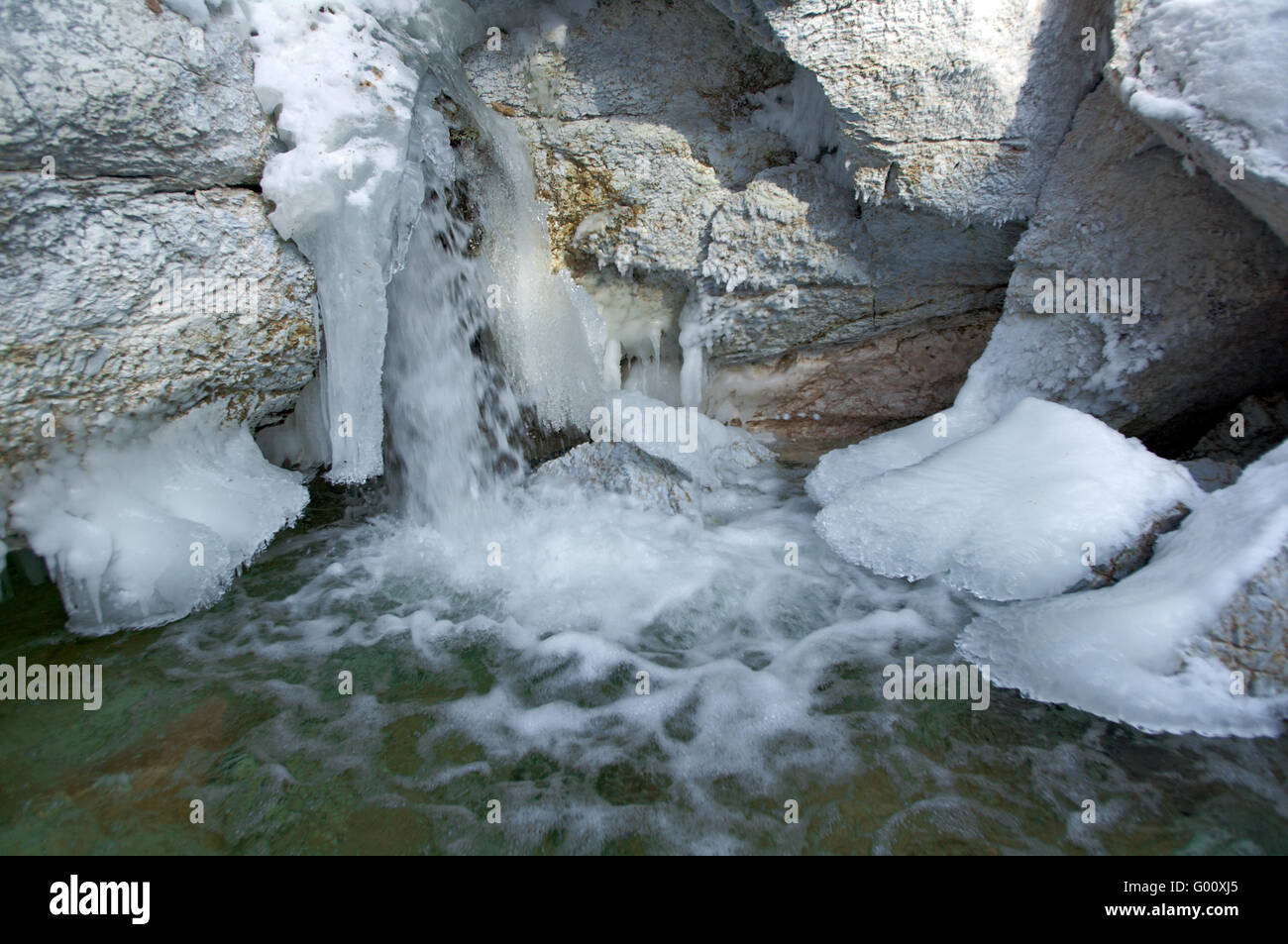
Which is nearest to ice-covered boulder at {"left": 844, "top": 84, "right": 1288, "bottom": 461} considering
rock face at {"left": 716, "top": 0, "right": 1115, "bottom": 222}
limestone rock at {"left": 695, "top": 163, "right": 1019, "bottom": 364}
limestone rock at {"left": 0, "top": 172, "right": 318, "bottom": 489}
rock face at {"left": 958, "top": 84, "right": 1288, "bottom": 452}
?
rock face at {"left": 958, "top": 84, "right": 1288, "bottom": 452}

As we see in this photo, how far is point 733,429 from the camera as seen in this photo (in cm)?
575

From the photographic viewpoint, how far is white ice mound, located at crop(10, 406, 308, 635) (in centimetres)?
320

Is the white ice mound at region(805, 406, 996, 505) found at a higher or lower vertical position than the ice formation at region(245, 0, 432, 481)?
lower

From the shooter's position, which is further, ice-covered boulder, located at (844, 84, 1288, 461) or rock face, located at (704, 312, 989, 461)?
rock face, located at (704, 312, 989, 461)

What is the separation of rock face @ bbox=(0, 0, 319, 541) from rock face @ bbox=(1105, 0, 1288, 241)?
13.1ft

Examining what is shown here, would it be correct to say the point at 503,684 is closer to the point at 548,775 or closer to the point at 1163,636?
the point at 548,775

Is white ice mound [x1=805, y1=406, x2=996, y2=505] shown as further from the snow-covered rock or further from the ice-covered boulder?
the snow-covered rock

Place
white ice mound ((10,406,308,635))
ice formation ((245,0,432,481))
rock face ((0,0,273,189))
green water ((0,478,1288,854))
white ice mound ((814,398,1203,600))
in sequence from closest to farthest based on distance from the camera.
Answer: green water ((0,478,1288,854))
rock face ((0,0,273,189))
white ice mound ((10,406,308,635))
white ice mound ((814,398,1203,600))
ice formation ((245,0,432,481))

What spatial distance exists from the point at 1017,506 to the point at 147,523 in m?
3.83

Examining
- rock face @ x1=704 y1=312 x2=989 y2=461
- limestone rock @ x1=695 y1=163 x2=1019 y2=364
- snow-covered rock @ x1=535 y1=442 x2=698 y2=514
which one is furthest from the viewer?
rock face @ x1=704 y1=312 x2=989 y2=461

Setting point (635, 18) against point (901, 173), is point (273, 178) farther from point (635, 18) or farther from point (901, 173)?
point (901, 173)

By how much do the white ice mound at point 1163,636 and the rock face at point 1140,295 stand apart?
128 centimetres

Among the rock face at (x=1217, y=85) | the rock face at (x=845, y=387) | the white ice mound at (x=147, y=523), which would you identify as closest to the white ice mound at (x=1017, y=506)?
the rock face at (x=1217, y=85)

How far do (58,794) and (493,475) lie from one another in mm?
2489
